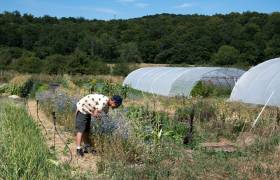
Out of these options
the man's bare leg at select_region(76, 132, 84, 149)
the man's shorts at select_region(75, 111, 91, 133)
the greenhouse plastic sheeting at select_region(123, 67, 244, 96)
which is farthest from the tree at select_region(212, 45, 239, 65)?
the man's bare leg at select_region(76, 132, 84, 149)

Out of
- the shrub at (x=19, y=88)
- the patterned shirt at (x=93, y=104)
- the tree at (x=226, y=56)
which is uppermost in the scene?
the tree at (x=226, y=56)

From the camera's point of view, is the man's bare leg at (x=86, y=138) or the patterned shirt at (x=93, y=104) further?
the man's bare leg at (x=86, y=138)

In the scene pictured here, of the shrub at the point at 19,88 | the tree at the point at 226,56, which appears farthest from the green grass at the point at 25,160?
the tree at the point at 226,56

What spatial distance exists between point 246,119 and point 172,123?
1521mm

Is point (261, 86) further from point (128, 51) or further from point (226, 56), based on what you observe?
point (128, 51)

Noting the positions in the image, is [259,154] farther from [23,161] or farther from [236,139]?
[23,161]

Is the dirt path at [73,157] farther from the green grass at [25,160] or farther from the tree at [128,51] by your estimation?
the tree at [128,51]

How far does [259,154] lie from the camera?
6.52 m

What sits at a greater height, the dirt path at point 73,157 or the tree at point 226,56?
the tree at point 226,56

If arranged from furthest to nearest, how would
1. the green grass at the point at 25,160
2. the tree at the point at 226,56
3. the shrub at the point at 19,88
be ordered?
the tree at the point at 226,56, the shrub at the point at 19,88, the green grass at the point at 25,160

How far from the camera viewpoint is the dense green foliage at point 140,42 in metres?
40.7

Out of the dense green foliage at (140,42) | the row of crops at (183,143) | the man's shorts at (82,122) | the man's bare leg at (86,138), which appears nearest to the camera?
the row of crops at (183,143)

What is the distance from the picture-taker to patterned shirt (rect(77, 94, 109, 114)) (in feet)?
23.1

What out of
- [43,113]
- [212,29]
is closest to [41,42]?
[212,29]
